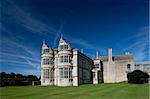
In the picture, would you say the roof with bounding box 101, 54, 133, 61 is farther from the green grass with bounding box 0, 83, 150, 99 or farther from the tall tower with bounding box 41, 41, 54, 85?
the green grass with bounding box 0, 83, 150, 99

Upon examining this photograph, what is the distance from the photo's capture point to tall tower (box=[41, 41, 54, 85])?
36938 mm

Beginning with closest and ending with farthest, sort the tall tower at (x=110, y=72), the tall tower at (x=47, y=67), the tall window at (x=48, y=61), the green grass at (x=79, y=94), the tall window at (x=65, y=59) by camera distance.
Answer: the green grass at (x=79, y=94)
the tall window at (x=65, y=59)
the tall tower at (x=47, y=67)
the tall window at (x=48, y=61)
the tall tower at (x=110, y=72)

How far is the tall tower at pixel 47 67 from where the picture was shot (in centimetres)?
3694

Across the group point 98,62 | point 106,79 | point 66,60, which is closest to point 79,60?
point 66,60

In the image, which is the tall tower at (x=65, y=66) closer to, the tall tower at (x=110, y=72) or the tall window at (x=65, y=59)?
the tall window at (x=65, y=59)

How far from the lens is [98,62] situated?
48844 millimetres

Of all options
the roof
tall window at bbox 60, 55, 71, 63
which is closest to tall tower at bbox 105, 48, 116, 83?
the roof

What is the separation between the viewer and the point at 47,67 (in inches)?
1460

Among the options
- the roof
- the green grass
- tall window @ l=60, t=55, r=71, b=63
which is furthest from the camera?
the roof

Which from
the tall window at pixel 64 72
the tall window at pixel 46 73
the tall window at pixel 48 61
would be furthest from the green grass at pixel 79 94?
the tall window at pixel 48 61

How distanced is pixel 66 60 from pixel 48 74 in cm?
560

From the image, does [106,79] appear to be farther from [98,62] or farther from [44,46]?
[44,46]

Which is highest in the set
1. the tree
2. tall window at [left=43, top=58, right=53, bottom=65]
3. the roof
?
the roof

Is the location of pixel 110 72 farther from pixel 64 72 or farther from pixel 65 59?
pixel 65 59
